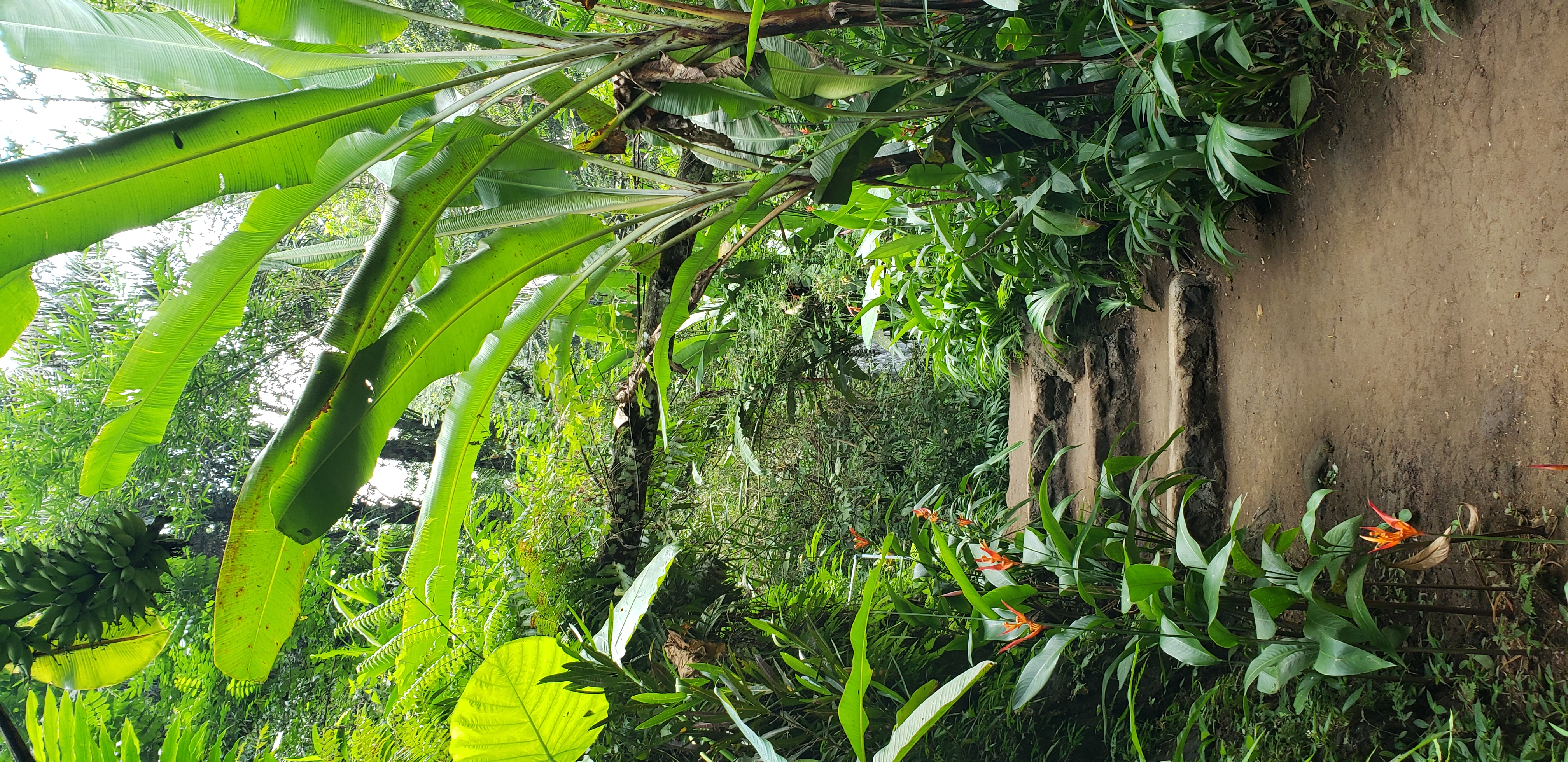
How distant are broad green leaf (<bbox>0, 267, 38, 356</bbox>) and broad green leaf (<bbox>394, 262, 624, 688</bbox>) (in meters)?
0.40

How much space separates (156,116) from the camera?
8.47ft

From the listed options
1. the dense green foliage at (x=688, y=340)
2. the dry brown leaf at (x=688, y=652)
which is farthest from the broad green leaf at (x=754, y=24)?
the dry brown leaf at (x=688, y=652)

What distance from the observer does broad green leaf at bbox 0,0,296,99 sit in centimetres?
→ 73

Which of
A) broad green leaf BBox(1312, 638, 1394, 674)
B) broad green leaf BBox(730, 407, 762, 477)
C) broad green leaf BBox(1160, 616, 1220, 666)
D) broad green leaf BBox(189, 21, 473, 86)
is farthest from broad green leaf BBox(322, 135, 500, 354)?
broad green leaf BBox(730, 407, 762, 477)

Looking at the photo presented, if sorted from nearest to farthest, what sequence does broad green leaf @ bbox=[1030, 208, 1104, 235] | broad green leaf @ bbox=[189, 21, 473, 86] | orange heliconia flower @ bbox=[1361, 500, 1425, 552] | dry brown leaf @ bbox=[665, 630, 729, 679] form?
orange heliconia flower @ bbox=[1361, 500, 1425, 552]
broad green leaf @ bbox=[189, 21, 473, 86]
broad green leaf @ bbox=[1030, 208, 1104, 235]
dry brown leaf @ bbox=[665, 630, 729, 679]

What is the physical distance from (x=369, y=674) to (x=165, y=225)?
2931mm

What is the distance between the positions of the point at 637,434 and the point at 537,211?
0.72 m

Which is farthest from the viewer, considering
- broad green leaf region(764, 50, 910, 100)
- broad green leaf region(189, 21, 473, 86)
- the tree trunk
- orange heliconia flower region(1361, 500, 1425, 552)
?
the tree trunk

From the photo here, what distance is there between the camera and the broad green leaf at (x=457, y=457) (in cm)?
96

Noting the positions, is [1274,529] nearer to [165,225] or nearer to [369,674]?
[369,674]

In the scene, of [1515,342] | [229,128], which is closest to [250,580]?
[229,128]

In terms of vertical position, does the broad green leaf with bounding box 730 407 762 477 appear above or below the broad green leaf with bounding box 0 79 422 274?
below

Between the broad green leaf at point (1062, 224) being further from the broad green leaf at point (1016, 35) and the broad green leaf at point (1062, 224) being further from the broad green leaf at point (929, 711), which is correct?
the broad green leaf at point (929, 711)

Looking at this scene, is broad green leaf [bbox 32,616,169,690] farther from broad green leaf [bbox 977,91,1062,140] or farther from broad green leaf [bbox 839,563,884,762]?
broad green leaf [bbox 977,91,1062,140]
